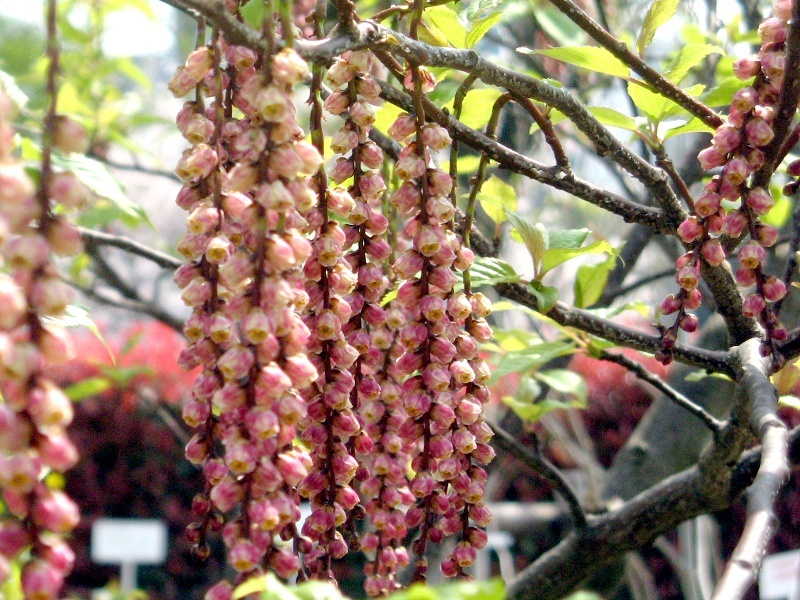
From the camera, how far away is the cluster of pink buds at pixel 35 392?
1.23 feet

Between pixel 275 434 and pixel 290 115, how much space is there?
0.53 ft

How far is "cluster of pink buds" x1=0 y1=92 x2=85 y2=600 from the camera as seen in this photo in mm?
375

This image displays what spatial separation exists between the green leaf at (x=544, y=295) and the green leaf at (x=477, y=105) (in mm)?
166

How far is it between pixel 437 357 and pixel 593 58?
0.33 metres

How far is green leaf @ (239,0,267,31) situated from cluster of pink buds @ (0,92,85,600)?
0.50 ft

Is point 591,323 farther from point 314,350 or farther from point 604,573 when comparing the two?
point 604,573

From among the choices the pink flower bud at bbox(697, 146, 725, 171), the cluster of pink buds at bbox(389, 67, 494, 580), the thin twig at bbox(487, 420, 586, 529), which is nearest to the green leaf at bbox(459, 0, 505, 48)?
the cluster of pink buds at bbox(389, 67, 494, 580)

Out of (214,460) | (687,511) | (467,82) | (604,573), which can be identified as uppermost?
(467,82)

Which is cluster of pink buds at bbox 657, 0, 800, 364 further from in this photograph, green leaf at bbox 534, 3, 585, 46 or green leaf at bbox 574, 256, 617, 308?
green leaf at bbox 534, 3, 585, 46

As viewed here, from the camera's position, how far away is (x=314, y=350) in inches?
23.8

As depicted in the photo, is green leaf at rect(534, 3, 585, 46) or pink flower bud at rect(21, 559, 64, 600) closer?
pink flower bud at rect(21, 559, 64, 600)

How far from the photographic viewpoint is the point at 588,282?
108 centimetres

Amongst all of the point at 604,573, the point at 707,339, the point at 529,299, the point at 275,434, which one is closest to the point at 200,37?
the point at 275,434

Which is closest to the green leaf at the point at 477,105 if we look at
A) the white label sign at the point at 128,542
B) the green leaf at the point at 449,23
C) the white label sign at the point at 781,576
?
the green leaf at the point at 449,23
